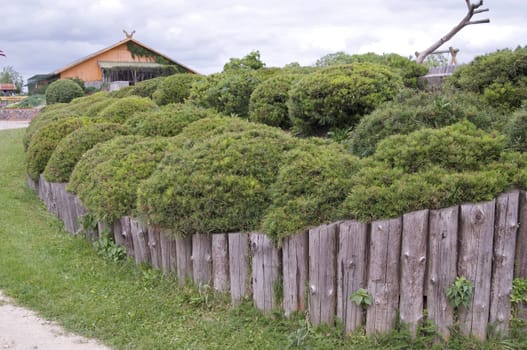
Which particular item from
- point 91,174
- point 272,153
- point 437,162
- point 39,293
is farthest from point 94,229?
point 437,162

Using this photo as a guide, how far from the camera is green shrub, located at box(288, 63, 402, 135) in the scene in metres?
6.74

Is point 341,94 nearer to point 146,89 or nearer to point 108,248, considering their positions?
point 108,248

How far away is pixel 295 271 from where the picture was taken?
4.21 meters

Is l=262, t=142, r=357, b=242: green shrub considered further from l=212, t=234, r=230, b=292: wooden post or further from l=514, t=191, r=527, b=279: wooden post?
l=514, t=191, r=527, b=279: wooden post

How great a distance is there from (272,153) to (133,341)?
2209 millimetres

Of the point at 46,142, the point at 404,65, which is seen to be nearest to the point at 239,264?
the point at 46,142

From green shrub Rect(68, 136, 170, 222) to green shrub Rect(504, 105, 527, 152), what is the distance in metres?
4.07

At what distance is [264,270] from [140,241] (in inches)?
72.7

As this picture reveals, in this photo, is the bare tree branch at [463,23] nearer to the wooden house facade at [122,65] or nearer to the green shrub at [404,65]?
the green shrub at [404,65]

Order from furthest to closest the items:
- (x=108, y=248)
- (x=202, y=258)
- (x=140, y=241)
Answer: (x=108, y=248) < (x=140, y=241) < (x=202, y=258)

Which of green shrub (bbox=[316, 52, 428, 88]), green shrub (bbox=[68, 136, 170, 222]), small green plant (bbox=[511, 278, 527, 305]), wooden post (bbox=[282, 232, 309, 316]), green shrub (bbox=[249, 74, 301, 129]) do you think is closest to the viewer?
small green plant (bbox=[511, 278, 527, 305])

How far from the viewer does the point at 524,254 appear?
12.4ft

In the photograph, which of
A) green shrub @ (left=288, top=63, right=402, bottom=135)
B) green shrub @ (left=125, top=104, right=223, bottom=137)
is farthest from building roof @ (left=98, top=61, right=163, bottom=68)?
green shrub @ (left=288, top=63, right=402, bottom=135)

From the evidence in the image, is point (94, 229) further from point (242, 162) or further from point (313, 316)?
point (313, 316)
